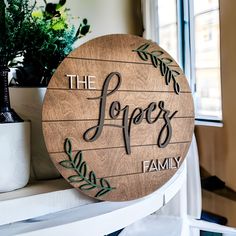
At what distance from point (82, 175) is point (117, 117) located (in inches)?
5.3

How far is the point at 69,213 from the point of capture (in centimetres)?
65

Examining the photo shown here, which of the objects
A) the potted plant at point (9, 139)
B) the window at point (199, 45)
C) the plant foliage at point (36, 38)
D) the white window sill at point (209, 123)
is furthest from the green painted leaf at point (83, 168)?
the window at point (199, 45)

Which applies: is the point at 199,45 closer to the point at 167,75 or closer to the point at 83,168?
the point at 167,75

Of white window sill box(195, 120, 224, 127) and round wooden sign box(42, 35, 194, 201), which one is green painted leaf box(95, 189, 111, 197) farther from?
white window sill box(195, 120, 224, 127)

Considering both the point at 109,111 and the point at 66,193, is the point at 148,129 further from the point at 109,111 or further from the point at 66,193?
the point at 66,193

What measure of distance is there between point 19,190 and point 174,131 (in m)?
0.36

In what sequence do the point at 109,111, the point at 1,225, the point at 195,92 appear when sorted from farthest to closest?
1. the point at 195,92
2. the point at 109,111
3. the point at 1,225

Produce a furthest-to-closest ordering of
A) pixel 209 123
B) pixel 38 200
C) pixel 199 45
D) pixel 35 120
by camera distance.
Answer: pixel 199 45, pixel 209 123, pixel 35 120, pixel 38 200

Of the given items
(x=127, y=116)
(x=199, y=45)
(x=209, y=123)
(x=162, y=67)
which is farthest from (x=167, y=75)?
(x=199, y=45)

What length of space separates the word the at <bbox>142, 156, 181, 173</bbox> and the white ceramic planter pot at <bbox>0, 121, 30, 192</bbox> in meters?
0.25

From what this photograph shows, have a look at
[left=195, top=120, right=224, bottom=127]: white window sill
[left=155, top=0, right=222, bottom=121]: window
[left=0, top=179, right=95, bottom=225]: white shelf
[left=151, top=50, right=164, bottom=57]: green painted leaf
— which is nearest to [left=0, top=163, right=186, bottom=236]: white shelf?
[left=0, top=179, right=95, bottom=225]: white shelf

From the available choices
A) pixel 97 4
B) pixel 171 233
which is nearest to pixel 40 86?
pixel 171 233

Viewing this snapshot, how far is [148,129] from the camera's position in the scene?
0.71m

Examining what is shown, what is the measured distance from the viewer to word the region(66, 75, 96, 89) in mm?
623
